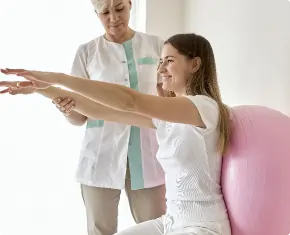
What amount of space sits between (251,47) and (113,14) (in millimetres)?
578

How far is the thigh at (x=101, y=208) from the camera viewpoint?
6.56 ft

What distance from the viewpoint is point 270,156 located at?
144 centimetres

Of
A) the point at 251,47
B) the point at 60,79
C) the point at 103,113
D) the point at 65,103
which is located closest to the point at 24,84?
the point at 60,79

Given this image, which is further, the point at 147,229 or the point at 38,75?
Answer: the point at 147,229

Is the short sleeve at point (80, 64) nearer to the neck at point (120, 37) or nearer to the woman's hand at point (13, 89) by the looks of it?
the neck at point (120, 37)

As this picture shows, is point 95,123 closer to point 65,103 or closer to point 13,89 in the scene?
point 65,103

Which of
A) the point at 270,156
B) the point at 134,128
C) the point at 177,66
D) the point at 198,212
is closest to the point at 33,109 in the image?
the point at 134,128

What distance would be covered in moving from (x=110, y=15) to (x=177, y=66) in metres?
0.46

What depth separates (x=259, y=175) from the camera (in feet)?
4.74

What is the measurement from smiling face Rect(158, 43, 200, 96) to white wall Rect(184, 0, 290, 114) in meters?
0.35

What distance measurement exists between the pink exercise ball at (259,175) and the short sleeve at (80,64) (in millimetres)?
804

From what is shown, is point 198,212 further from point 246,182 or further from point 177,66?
point 177,66

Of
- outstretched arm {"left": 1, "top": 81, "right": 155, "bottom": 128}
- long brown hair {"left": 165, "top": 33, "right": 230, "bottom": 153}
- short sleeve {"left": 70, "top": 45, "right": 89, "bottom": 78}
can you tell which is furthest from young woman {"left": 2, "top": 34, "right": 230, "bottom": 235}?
short sleeve {"left": 70, "top": 45, "right": 89, "bottom": 78}

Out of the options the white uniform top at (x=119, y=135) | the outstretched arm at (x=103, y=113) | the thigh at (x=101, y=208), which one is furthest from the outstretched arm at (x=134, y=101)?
the thigh at (x=101, y=208)
